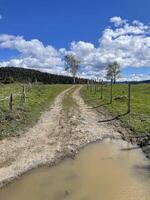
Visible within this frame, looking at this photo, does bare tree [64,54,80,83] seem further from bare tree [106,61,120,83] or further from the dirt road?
the dirt road

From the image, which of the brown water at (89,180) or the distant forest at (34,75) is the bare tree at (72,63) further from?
the brown water at (89,180)

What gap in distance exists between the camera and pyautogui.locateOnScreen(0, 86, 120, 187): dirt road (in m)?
12.4

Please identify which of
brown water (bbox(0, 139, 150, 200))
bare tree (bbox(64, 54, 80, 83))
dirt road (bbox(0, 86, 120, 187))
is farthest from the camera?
bare tree (bbox(64, 54, 80, 83))

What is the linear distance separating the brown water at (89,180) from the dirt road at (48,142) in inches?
26.3

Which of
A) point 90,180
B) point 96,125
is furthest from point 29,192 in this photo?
point 96,125

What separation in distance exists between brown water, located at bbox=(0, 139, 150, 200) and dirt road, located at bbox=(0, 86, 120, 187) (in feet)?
2.19

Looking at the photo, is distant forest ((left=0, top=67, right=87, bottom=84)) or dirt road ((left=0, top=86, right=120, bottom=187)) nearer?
dirt road ((left=0, top=86, right=120, bottom=187))

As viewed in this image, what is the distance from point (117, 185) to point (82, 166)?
2268mm

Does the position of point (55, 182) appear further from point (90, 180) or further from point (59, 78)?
point (59, 78)

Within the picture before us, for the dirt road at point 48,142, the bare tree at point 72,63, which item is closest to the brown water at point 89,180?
the dirt road at point 48,142

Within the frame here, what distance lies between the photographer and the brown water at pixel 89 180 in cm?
952

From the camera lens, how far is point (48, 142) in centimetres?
1603

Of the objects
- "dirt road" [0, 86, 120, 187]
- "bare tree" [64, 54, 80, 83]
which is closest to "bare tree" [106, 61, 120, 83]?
"bare tree" [64, 54, 80, 83]

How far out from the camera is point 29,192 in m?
9.80
